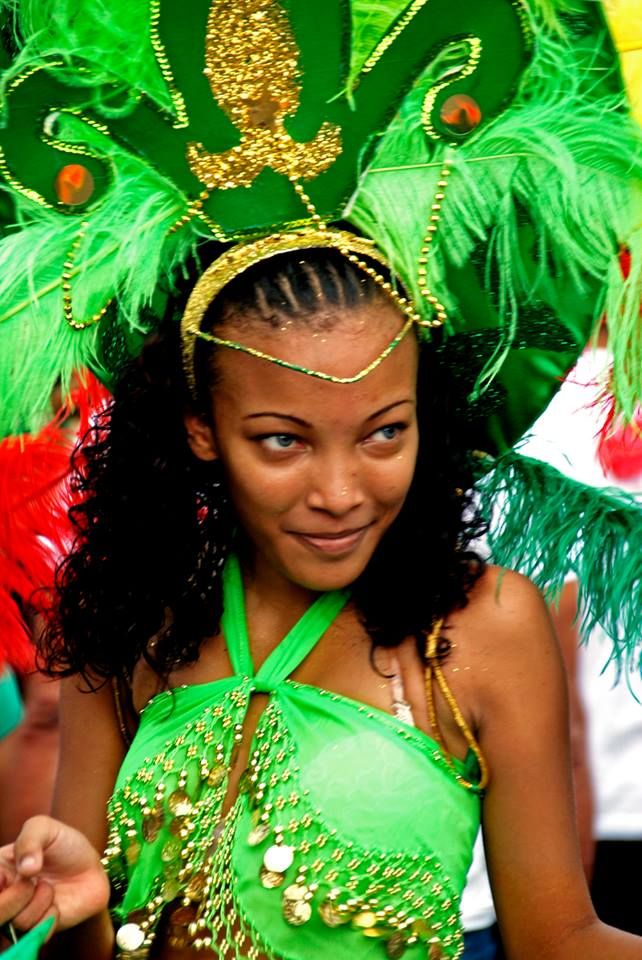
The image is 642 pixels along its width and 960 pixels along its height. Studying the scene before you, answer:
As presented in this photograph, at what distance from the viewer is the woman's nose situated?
Result: 2453 millimetres

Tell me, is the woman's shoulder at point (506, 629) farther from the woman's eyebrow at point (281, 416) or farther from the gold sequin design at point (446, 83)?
the gold sequin design at point (446, 83)

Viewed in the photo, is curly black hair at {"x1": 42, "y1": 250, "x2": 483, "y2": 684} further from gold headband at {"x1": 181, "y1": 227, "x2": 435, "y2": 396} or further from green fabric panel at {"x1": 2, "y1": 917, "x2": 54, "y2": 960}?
green fabric panel at {"x1": 2, "y1": 917, "x2": 54, "y2": 960}

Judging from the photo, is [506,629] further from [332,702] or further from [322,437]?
[322,437]

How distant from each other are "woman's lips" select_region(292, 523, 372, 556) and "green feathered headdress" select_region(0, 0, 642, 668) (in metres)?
0.37

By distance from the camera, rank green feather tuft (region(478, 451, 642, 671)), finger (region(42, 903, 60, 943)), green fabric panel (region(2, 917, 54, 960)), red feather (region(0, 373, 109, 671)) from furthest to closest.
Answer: red feather (region(0, 373, 109, 671)) → green feather tuft (region(478, 451, 642, 671)) → finger (region(42, 903, 60, 943)) → green fabric panel (region(2, 917, 54, 960))

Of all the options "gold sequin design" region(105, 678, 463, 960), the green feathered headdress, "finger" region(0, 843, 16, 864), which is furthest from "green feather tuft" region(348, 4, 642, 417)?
"finger" region(0, 843, 16, 864)

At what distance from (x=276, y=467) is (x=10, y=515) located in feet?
2.67

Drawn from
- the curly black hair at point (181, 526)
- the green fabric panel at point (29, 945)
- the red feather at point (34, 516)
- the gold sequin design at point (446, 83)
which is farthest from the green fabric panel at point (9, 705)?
the gold sequin design at point (446, 83)

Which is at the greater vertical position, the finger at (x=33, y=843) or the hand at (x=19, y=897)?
the finger at (x=33, y=843)

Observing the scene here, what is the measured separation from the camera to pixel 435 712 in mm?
2590

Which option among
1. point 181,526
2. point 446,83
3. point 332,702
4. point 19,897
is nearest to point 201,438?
point 181,526

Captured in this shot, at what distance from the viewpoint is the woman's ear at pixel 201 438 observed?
269 cm

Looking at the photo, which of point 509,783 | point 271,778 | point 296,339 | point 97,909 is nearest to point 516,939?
point 509,783

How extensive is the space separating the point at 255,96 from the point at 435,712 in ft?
3.30
